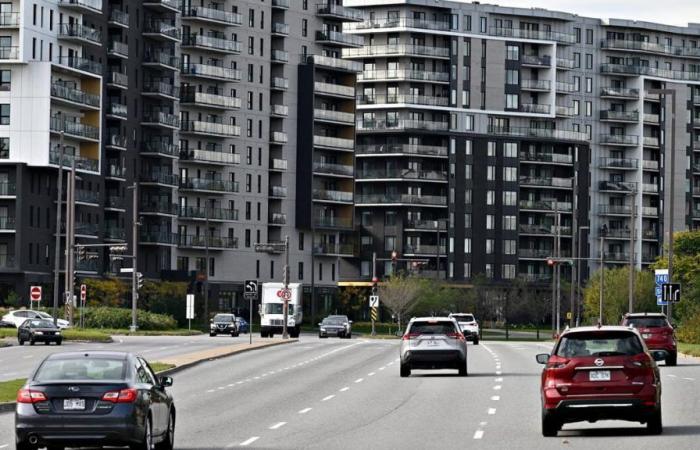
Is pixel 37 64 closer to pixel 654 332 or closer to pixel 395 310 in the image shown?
pixel 395 310

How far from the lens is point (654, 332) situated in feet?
176

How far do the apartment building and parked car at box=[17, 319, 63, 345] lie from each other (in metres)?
88.0

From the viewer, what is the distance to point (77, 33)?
130m

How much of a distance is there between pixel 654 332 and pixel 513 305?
113 metres

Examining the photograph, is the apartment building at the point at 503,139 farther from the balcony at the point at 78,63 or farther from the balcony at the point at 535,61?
the balcony at the point at 78,63

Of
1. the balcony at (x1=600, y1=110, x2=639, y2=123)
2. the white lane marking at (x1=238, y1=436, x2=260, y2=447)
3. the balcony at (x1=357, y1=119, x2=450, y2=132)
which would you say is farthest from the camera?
the balcony at (x1=600, y1=110, x2=639, y2=123)

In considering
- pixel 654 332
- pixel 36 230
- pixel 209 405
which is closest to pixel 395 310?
pixel 36 230

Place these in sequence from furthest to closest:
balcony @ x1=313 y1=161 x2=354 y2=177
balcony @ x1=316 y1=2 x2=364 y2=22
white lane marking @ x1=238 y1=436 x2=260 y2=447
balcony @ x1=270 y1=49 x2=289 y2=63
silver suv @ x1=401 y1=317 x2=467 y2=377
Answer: balcony @ x1=316 y1=2 x2=364 y2=22
balcony @ x1=313 y1=161 x2=354 y2=177
balcony @ x1=270 y1=49 x2=289 y2=63
silver suv @ x1=401 y1=317 x2=467 y2=377
white lane marking @ x1=238 y1=436 x2=260 y2=447

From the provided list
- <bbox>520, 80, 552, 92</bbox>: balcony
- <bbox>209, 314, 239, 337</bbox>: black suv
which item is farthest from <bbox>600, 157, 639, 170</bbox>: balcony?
<bbox>209, 314, 239, 337</bbox>: black suv

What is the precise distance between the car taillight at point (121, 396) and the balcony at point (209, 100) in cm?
12683

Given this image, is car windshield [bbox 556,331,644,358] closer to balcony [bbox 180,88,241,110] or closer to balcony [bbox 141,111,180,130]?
balcony [bbox 141,111,180,130]

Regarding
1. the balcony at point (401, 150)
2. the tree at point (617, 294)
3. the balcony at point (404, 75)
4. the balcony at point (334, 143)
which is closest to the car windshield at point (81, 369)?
the tree at point (617, 294)

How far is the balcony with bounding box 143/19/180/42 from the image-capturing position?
14225cm

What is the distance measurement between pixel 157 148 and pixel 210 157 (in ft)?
28.1
